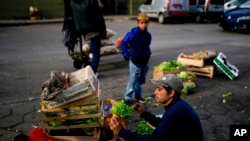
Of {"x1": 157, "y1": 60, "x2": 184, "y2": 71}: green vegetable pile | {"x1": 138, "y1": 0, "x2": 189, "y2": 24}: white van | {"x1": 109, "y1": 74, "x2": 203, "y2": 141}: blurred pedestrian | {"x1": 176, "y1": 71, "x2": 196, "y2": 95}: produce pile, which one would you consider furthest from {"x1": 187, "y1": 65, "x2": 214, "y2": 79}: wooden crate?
{"x1": 138, "y1": 0, "x2": 189, "y2": 24}: white van

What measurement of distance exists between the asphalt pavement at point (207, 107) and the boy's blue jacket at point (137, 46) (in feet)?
3.19

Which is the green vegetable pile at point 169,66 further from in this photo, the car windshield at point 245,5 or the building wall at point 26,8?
the building wall at point 26,8

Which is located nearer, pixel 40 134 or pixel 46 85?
pixel 40 134

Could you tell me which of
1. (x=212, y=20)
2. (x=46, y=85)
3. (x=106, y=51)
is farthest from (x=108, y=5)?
(x=46, y=85)

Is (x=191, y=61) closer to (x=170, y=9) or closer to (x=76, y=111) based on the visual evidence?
(x=76, y=111)

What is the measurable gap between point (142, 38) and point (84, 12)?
84.9 inches

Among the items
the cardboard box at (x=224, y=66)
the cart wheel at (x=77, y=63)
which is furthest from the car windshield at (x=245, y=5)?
the cart wheel at (x=77, y=63)

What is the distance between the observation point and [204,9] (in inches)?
848

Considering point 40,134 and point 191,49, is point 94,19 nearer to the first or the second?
point 40,134

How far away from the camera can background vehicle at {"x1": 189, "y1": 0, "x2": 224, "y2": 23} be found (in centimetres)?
2114

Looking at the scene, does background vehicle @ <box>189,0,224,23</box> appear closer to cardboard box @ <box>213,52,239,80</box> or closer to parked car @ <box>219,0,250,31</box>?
parked car @ <box>219,0,250,31</box>

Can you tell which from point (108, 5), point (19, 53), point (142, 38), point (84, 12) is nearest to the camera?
point (142, 38)

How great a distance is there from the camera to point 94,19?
7406 millimetres

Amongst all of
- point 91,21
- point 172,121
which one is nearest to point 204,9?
point 91,21
